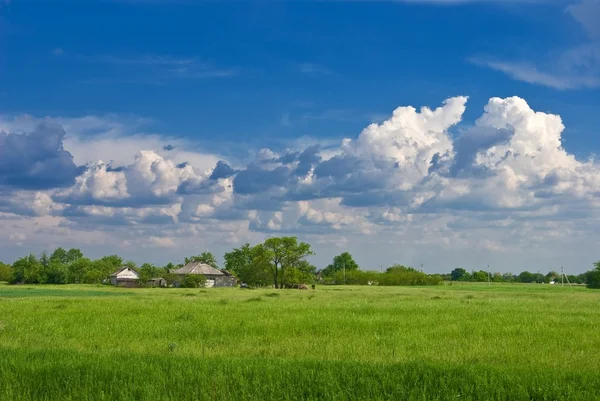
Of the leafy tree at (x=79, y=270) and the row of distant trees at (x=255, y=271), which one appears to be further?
the leafy tree at (x=79, y=270)

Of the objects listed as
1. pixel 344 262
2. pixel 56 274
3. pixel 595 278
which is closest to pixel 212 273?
pixel 56 274

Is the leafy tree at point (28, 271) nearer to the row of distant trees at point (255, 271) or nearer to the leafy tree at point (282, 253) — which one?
the row of distant trees at point (255, 271)

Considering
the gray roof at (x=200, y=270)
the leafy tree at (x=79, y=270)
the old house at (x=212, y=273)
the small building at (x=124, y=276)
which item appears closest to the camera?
the old house at (x=212, y=273)

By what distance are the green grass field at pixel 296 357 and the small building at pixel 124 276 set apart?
113889 millimetres

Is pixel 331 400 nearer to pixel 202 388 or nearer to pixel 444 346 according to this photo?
pixel 202 388

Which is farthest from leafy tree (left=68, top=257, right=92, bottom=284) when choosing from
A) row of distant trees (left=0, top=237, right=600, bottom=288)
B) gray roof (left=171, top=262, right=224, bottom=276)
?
gray roof (left=171, top=262, right=224, bottom=276)

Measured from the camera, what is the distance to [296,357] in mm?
15750

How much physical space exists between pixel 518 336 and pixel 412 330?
12.3 feet

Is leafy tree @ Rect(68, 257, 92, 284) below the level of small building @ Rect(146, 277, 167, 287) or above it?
above

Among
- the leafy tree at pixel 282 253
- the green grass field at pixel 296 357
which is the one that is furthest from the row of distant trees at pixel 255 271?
the green grass field at pixel 296 357

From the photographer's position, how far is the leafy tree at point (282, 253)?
10475cm

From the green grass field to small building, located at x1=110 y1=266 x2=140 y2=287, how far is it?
113889mm

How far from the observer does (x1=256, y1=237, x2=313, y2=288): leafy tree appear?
344ft

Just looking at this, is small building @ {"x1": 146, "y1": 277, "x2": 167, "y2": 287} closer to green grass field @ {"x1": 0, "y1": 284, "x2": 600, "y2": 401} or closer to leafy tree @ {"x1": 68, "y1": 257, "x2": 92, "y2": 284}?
leafy tree @ {"x1": 68, "y1": 257, "x2": 92, "y2": 284}
